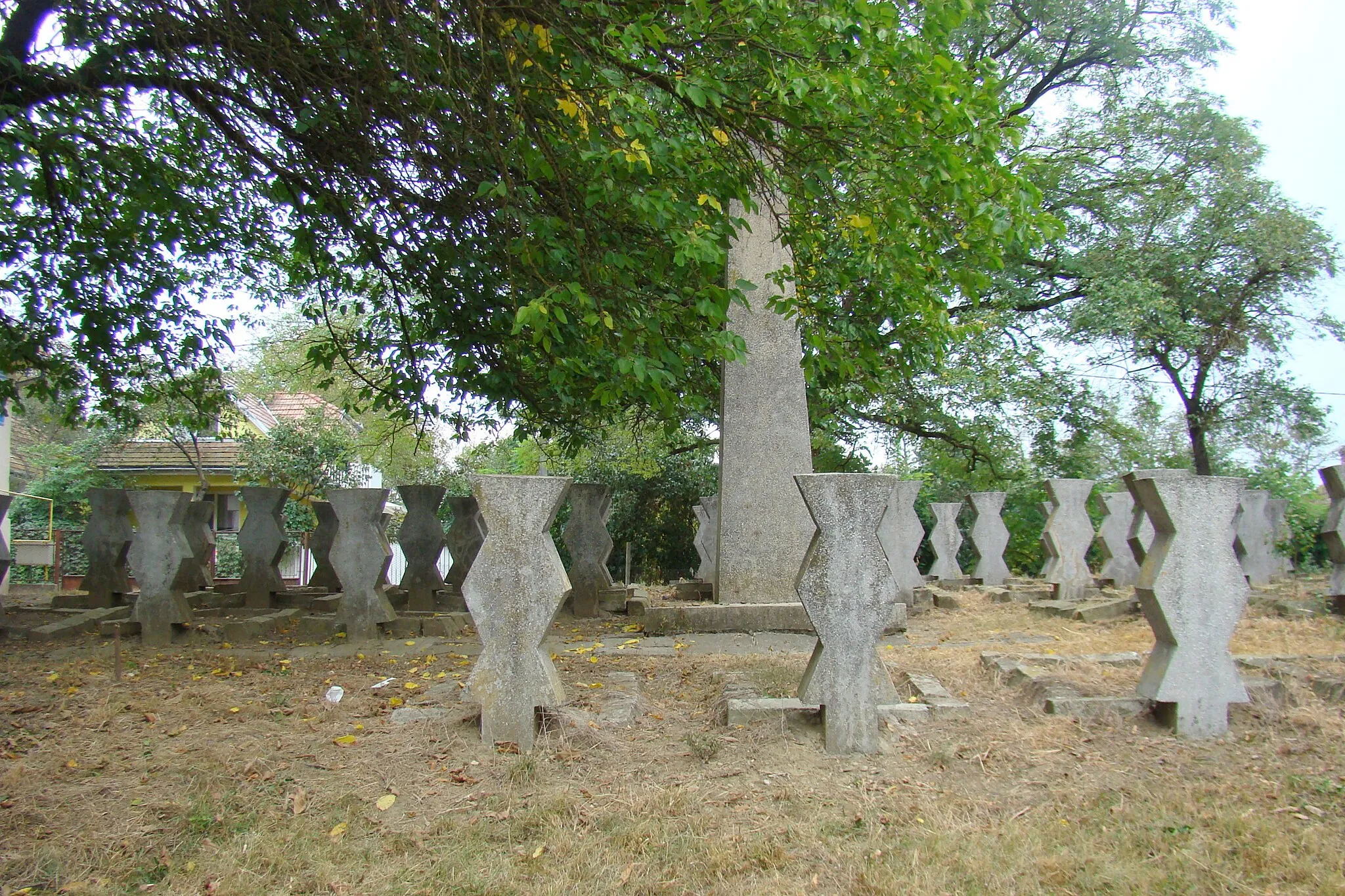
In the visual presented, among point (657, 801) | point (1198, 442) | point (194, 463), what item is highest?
point (1198, 442)

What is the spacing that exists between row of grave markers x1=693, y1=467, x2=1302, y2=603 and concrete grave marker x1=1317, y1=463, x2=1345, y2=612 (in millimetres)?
1354

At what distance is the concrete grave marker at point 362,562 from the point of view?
8.45 meters

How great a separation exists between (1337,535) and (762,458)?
6.05 metres

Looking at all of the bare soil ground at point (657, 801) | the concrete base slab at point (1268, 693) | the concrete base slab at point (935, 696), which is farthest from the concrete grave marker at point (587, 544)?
the concrete base slab at point (1268, 693)

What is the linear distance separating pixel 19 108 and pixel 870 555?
270 inches

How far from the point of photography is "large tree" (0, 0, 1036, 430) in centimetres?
577

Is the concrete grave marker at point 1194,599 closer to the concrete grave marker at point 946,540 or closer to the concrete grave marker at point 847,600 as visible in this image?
the concrete grave marker at point 847,600

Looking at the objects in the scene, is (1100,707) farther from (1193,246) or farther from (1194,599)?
(1193,246)

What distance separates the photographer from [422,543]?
412 inches

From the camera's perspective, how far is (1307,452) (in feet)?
73.3

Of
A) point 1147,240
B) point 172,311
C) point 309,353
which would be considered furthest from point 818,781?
point 1147,240

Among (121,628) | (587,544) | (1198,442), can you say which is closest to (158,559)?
(121,628)

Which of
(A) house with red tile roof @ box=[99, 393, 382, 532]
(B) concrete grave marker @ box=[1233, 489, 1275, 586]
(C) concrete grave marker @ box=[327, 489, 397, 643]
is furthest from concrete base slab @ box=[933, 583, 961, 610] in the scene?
(A) house with red tile roof @ box=[99, 393, 382, 532]

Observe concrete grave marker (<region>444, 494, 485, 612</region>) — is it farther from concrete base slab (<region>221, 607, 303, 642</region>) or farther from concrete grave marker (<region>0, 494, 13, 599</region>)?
concrete grave marker (<region>0, 494, 13, 599</region>)
